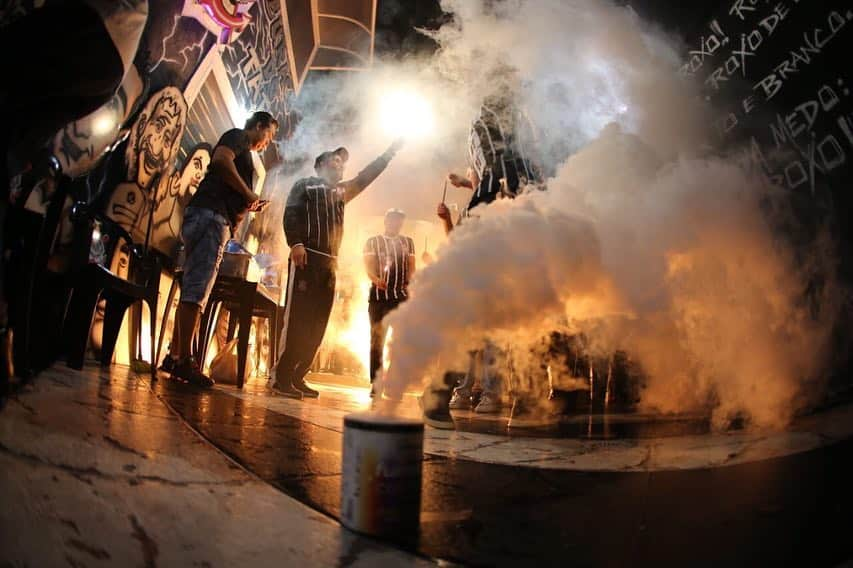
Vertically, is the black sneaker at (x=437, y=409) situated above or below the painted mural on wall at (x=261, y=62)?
below

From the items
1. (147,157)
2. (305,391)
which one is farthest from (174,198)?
(305,391)

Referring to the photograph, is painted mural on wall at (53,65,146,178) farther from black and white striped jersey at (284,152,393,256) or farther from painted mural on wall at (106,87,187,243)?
black and white striped jersey at (284,152,393,256)

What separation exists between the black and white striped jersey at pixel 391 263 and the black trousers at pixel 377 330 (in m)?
0.04

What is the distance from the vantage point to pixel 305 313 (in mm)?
3701

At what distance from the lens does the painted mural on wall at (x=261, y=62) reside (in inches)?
172

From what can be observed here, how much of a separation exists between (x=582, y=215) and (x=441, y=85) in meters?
3.94

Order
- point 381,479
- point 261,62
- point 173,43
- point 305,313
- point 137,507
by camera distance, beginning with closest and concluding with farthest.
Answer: point 137,507, point 381,479, point 173,43, point 305,313, point 261,62

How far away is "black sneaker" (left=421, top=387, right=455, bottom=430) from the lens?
2.50 m

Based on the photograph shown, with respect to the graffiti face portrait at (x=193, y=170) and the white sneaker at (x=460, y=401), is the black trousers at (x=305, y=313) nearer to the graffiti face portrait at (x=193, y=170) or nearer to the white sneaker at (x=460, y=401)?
the white sneaker at (x=460, y=401)

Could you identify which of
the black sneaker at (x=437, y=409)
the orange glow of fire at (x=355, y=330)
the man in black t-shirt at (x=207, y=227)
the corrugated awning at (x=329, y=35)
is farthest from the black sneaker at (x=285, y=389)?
the orange glow of fire at (x=355, y=330)

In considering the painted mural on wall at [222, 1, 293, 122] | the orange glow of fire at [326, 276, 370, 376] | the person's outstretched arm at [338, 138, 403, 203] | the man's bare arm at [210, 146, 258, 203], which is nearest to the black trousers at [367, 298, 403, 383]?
the person's outstretched arm at [338, 138, 403, 203]

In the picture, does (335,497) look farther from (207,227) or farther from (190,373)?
(207,227)

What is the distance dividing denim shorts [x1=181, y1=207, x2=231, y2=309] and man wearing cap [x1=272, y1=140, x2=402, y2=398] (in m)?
0.66

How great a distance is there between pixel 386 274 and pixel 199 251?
1.57 m
